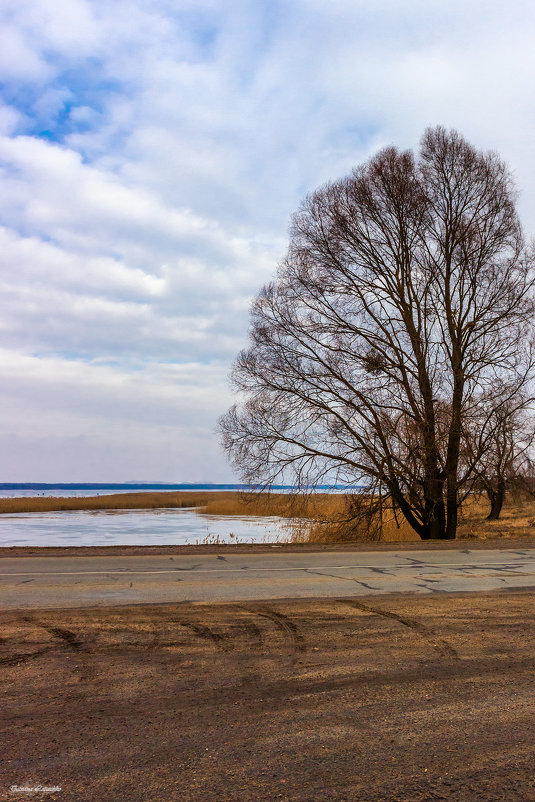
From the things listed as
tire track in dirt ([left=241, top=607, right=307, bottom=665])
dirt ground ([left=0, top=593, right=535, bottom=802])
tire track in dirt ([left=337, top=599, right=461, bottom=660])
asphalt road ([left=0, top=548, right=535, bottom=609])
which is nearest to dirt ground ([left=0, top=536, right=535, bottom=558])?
asphalt road ([left=0, top=548, right=535, bottom=609])

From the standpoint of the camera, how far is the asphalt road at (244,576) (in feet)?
30.0

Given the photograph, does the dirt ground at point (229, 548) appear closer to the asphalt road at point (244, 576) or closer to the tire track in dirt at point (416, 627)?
the asphalt road at point (244, 576)

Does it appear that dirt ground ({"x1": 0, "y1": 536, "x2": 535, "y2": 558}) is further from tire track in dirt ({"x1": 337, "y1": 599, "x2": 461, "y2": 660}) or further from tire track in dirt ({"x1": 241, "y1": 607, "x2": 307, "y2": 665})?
tire track in dirt ({"x1": 241, "y1": 607, "x2": 307, "y2": 665})

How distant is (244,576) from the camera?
36.8 feet

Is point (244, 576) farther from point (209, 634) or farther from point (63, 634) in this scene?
point (63, 634)

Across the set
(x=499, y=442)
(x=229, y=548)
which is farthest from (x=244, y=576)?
(x=499, y=442)

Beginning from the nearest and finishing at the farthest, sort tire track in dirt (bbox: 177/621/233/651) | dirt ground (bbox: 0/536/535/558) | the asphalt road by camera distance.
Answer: tire track in dirt (bbox: 177/621/233/651) → the asphalt road → dirt ground (bbox: 0/536/535/558)

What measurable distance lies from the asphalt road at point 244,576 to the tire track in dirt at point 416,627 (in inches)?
33.6

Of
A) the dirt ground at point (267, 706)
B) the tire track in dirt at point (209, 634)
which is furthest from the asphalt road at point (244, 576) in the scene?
the tire track in dirt at point (209, 634)

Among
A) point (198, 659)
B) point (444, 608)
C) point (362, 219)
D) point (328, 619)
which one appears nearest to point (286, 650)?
point (198, 659)

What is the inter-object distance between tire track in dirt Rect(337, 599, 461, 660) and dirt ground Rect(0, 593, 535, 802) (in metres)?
0.04

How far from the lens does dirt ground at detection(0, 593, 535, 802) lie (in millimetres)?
3564

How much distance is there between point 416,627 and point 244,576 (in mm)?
4580

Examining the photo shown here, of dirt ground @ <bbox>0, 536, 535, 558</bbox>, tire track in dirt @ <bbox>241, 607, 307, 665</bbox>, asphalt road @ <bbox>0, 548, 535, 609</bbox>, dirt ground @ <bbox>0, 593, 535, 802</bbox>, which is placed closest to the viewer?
dirt ground @ <bbox>0, 593, 535, 802</bbox>
